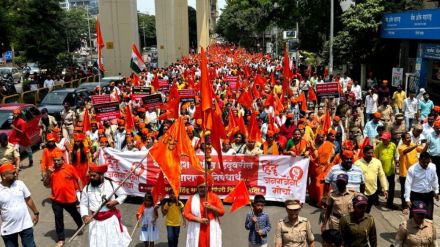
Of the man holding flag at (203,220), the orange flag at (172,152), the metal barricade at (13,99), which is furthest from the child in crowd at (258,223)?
the metal barricade at (13,99)

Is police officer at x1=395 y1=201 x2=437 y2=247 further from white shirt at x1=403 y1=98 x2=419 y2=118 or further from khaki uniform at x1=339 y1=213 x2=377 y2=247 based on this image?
white shirt at x1=403 y1=98 x2=419 y2=118

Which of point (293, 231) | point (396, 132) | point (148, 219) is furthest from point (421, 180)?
point (148, 219)

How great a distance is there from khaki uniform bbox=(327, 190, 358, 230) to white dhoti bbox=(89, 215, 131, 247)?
2.59 m

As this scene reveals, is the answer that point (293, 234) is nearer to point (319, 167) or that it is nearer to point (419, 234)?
point (419, 234)

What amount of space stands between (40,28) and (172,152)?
27.2 meters

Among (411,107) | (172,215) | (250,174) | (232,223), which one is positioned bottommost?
(232,223)

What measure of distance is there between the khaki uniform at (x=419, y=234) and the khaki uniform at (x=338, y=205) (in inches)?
37.6

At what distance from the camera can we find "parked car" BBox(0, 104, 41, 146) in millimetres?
14155

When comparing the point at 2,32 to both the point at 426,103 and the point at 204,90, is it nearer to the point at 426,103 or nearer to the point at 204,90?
the point at 426,103

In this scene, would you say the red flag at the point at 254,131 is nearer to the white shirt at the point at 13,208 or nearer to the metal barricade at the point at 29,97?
the white shirt at the point at 13,208

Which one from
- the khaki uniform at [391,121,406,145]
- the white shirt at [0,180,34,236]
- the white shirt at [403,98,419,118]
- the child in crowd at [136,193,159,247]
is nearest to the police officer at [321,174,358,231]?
the child in crowd at [136,193,159,247]

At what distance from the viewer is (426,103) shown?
14.2 m

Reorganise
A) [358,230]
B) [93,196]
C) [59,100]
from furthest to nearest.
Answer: [59,100], [93,196], [358,230]

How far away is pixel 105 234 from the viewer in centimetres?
586
